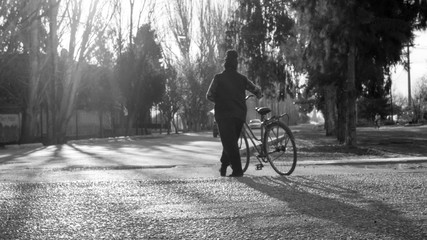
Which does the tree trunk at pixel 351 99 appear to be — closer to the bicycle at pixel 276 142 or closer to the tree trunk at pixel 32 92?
the bicycle at pixel 276 142

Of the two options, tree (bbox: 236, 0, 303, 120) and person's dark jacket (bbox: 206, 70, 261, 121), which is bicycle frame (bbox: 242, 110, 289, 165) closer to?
person's dark jacket (bbox: 206, 70, 261, 121)

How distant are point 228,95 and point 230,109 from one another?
20cm

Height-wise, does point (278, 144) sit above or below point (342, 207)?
above

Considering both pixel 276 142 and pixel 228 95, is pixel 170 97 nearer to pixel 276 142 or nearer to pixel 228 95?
pixel 276 142

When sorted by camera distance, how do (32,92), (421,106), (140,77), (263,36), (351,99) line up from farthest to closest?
(421,106)
(140,77)
(32,92)
(263,36)
(351,99)

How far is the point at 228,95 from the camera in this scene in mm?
7727

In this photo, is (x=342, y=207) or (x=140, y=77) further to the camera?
(x=140, y=77)

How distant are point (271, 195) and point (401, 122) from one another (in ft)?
253

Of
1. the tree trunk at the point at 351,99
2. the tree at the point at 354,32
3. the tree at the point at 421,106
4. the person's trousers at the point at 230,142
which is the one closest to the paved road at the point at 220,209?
the person's trousers at the point at 230,142

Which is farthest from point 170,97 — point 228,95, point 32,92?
point 228,95

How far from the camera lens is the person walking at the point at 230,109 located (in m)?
7.66

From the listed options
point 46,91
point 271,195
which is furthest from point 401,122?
point 271,195

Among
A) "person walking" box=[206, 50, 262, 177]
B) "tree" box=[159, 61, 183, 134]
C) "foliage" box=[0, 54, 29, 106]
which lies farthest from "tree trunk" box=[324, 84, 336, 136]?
"person walking" box=[206, 50, 262, 177]

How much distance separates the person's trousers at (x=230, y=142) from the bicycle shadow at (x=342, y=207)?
755 millimetres
